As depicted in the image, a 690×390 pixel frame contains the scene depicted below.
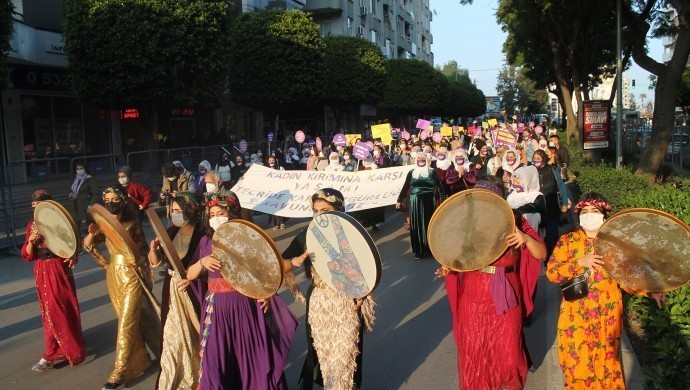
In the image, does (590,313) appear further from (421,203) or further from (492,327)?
(421,203)

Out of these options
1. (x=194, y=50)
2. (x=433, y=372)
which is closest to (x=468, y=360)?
(x=433, y=372)

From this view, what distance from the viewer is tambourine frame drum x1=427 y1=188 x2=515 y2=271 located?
4355mm

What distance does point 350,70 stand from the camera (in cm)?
3997

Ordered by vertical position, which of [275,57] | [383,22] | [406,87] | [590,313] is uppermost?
[383,22]

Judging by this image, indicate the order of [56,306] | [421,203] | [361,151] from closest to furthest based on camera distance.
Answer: [56,306]
[421,203]
[361,151]

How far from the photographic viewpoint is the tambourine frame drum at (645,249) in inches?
146

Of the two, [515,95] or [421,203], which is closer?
[421,203]

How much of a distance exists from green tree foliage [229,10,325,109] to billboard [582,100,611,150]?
45.7ft

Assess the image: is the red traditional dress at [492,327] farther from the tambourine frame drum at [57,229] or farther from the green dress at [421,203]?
the green dress at [421,203]

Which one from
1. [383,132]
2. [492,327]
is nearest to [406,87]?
[383,132]

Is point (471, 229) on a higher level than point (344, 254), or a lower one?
higher

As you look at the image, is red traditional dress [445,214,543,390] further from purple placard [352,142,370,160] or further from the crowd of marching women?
purple placard [352,142,370,160]

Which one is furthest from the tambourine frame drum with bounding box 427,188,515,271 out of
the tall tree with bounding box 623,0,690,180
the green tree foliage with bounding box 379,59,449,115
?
the green tree foliage with bounding box 379,59,449,115

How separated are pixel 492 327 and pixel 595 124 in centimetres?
1720
